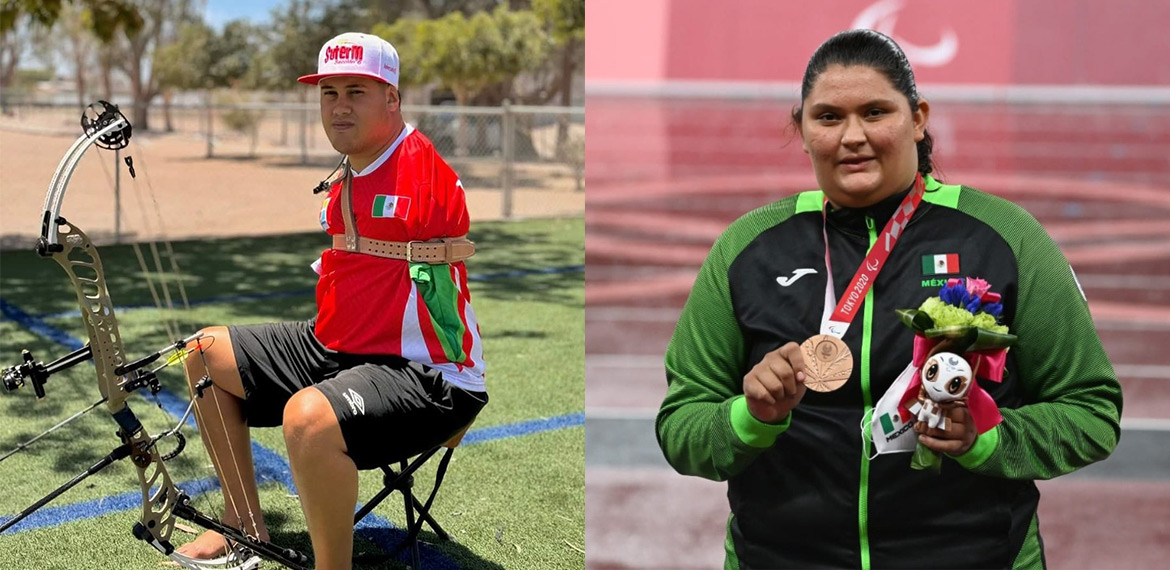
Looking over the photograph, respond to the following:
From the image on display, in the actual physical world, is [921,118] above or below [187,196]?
above

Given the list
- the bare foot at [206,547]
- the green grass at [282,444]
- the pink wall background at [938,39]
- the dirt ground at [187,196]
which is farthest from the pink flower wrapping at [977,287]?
the pink wall background at [938,39]

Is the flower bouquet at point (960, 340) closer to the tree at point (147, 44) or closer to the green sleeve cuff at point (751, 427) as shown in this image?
the green sleeve cuff at point (751, 427)

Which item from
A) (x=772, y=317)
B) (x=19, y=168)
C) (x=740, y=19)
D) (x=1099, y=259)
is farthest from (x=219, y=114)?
(x=772, y=317)

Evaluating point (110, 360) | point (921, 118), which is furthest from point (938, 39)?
point (921, 118)

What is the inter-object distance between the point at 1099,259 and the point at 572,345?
313 inches

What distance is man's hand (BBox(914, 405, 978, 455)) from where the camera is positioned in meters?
1.52

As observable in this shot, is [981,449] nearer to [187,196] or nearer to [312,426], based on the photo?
[312,426]

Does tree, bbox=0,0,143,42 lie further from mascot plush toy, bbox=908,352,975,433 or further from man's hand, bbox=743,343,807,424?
mascot plush toy, bbox=908,352,975,433

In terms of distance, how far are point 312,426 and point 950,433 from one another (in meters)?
1.62

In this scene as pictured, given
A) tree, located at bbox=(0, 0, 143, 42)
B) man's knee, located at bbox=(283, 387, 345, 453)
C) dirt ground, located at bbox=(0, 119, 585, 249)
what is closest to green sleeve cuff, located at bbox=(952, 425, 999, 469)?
man's knee, located at bbox=(283, 387, 345, 453)

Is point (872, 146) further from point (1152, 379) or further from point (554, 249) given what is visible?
point (554, 249)

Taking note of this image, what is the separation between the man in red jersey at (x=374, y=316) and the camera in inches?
111

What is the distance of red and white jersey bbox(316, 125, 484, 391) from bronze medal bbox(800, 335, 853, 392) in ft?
4.95

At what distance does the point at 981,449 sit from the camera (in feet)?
5.25
